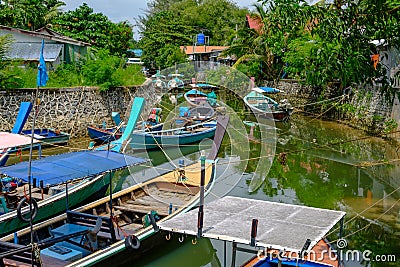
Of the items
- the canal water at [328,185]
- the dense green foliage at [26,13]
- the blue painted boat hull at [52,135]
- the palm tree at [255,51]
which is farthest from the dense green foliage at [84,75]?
the palm tree at [255,51]

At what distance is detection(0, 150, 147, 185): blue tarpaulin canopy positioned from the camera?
7.93 m

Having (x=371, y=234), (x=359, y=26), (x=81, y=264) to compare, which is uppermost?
(x=359, y=26)

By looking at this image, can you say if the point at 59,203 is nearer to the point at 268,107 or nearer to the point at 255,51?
the point at 268,107

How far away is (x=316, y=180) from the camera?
562 inches

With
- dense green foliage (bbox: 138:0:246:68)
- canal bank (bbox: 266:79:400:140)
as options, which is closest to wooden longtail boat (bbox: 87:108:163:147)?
canal bank (bbox: 266:79:400:140)

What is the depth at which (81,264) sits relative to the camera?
6.99m

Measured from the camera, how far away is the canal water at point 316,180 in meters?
9.30

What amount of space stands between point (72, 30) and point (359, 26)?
2650 centimetres

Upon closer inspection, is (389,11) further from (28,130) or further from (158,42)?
(158,42)

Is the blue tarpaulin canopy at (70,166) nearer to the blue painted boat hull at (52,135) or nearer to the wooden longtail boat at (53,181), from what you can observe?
the wooden longtail boat at (53,181)

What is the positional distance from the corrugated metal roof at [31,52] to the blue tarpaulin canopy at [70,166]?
13.3 meters

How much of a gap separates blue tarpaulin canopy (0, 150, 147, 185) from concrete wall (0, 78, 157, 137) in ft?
30.3

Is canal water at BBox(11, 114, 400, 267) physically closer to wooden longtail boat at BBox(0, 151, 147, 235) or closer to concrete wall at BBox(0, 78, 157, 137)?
concrete wall at BBox(0, 78, 157, 137)

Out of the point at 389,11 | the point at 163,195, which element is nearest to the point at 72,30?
the point at 163,195
